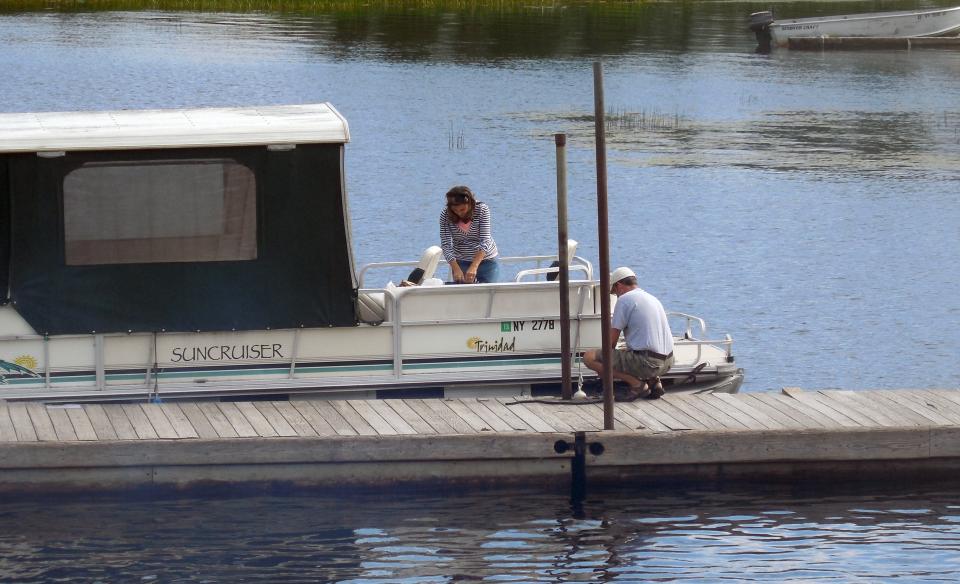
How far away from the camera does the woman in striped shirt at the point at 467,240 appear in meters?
12.9

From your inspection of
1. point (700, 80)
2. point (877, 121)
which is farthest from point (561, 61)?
point (877, 121)

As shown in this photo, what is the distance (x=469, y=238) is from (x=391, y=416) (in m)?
2.11

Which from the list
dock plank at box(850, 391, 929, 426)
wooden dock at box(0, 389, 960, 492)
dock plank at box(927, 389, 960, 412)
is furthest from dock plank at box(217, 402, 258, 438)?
dock plank at box(927, 389, 960, 412)

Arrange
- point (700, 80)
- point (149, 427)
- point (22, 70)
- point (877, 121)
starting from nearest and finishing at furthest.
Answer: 1. point (149, 427)
2. point (877, 121)
3. point (22, 70)
4. point (700, 80)

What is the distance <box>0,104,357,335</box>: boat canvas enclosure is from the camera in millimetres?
11570

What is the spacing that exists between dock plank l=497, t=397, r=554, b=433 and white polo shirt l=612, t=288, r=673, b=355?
101 cm

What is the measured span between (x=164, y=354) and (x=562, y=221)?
10.8 feet

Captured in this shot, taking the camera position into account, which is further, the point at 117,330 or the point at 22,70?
the point at 22,70

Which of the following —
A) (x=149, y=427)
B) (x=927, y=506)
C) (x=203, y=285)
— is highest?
(x=203, y=285)

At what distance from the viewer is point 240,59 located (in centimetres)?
5091

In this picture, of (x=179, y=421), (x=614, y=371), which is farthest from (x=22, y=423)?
(x=614, y=371)

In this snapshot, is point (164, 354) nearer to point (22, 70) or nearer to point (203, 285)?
point (203, 285)

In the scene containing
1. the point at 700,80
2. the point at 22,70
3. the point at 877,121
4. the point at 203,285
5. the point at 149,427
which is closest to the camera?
the point at 149,427

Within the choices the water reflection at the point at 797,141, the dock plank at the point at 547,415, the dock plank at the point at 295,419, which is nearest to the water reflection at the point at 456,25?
the water reflection at the point at 797,141
